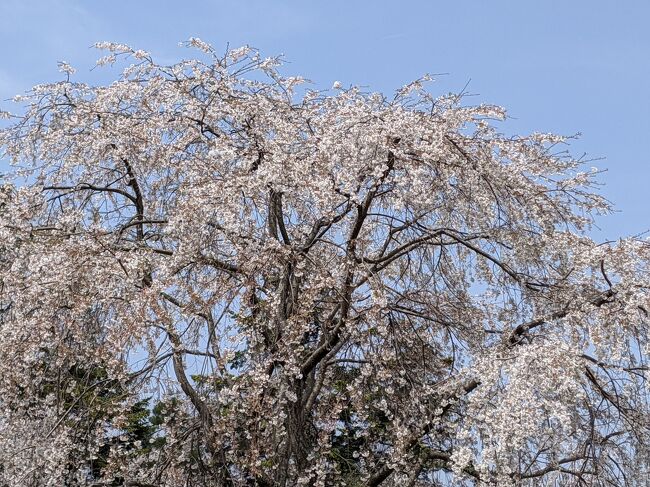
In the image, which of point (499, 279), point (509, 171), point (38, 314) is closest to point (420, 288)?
point (499, 279)

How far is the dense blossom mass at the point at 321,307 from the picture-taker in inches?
246

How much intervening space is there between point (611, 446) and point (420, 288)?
87.2 inches

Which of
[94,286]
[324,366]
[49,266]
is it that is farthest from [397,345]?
[49,266]

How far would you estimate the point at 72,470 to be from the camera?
7520mm

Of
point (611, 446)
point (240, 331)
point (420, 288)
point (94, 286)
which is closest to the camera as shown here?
point (611, 446)

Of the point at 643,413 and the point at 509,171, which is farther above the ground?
the point at 509,171

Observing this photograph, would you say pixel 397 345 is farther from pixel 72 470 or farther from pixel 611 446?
pixel 72 470

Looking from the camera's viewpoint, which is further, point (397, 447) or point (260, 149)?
point (260, 149)

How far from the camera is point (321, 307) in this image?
7328mm

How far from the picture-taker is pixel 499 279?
24.5ft

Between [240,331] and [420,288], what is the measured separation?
187 cm

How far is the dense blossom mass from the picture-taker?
20.5 feet

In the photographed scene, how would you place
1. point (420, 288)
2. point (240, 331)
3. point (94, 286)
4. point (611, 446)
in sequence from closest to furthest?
1. point (611, 446)
2. point (240, 331)
3. point (94, 286)
4. point (420, 288)

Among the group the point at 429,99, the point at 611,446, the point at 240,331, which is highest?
the point at 429,99
